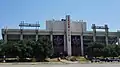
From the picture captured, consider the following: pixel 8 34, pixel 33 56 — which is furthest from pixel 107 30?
pixel 33 56

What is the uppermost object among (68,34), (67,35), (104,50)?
(68,34)

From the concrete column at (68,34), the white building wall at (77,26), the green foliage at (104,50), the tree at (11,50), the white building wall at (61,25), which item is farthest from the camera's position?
the white building wall at (77,26)

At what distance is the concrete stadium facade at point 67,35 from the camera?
133 meters

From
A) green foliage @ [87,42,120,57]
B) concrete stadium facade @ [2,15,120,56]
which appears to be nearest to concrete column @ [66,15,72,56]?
concrete stadium facade @ [2,15,120,56]

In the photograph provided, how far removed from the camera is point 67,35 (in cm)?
13275

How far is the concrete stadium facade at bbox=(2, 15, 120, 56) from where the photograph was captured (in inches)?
5221

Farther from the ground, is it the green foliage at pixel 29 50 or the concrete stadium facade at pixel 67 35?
the concrete stadium facade at pixel 67 35

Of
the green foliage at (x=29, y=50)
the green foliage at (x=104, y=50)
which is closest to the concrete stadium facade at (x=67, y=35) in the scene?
the green foliage at (x=104, y=50)

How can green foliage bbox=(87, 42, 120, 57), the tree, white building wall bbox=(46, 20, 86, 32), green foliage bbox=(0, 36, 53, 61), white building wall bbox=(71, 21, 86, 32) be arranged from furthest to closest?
white building wall bbox=(71, 21, 86, 32), white building wall bbox=(46, 20, 86, 32), green foliage bbox=(87, 42, 120, 57), green foliage bbox=(0, 36, 53, 61), the tree

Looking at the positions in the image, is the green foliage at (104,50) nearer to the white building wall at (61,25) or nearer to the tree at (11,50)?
the white building wall at (61,25)

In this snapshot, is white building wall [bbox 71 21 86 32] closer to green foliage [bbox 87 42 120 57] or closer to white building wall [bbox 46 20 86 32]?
white building wall [bbox 46 20 86 32]

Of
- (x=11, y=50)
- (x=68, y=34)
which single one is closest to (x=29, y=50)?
(x=11, y=50)

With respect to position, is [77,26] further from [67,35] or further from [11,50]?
[11,50]

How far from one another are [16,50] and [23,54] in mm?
2610
